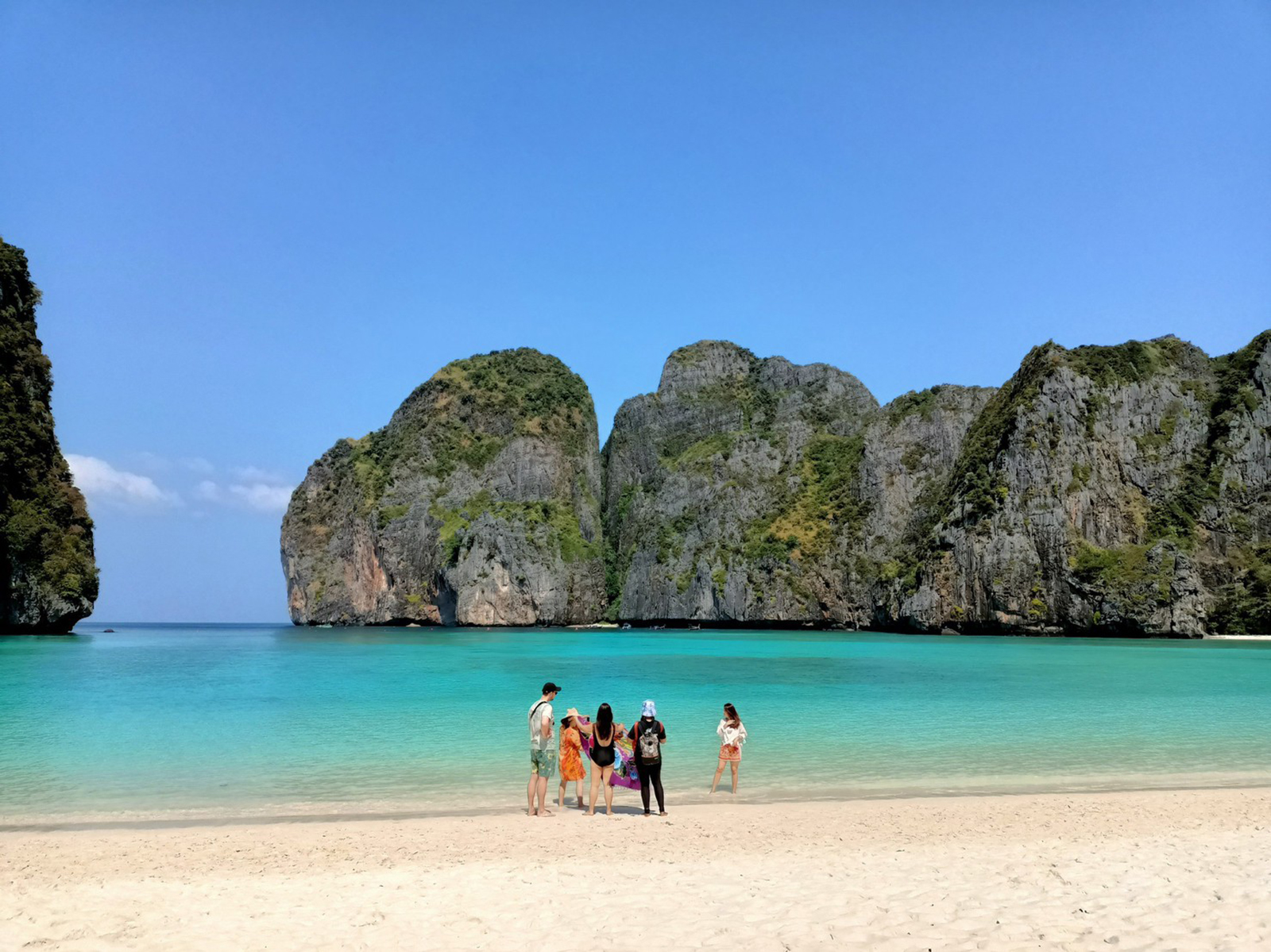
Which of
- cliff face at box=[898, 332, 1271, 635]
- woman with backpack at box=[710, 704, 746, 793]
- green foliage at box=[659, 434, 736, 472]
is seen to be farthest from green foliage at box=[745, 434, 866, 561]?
woman with backpack at box=[710, 704, 746, 793]

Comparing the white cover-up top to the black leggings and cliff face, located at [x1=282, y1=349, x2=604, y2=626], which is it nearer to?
the black leggings

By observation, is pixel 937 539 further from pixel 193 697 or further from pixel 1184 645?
pixel 193 697

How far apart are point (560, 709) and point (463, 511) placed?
108709 mm

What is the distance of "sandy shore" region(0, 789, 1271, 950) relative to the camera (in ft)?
21.8

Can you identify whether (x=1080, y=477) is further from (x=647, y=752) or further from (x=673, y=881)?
(x=673, y=881)

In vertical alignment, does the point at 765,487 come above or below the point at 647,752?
above

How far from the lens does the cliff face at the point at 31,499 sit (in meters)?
64.4

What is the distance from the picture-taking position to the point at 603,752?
492 inches

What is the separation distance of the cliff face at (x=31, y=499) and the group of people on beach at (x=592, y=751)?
2684 inches

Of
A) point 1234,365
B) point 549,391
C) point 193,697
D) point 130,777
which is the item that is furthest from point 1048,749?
point 549,391

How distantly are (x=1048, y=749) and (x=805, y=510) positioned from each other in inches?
4269

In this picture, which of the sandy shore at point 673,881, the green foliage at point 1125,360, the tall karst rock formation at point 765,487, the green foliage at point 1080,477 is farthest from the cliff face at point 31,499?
the green foliage at point 1125,360

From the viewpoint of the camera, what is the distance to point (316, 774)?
49.6ft

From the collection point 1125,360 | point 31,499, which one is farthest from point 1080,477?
point 31,499
